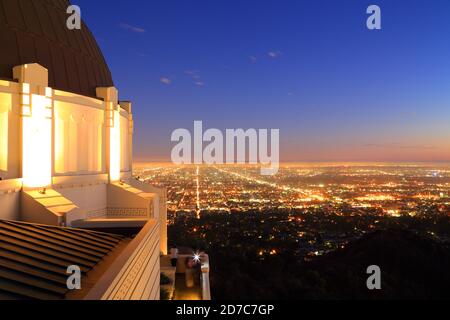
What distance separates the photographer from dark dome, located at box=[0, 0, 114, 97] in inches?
404

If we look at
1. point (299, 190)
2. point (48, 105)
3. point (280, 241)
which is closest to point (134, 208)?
point (48, 105)

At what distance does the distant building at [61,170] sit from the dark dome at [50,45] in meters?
0.03

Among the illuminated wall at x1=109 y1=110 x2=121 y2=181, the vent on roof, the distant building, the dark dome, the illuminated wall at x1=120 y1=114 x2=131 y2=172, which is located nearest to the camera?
the vent on roof

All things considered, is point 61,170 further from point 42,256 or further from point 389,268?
point 389,268

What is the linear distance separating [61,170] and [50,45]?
394cm

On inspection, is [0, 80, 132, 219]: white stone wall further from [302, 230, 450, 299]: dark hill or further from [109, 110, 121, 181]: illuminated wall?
[302, 230, 450, 299]: dark hill

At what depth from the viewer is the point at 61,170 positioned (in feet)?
34.5

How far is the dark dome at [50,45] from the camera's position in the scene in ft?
33.7

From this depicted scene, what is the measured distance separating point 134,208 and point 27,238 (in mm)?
7273

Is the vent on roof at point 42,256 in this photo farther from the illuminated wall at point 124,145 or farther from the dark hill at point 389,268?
the dark hill at point 389,268

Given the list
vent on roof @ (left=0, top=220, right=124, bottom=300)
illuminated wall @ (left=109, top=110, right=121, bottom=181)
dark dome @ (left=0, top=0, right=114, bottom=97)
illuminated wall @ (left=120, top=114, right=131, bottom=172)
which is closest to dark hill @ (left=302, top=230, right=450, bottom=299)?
illuminated wall @ (left=120, top=114, right=131, bottom=172)

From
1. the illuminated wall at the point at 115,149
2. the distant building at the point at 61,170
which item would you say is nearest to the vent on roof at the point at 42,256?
the distant building at the point at 61,170

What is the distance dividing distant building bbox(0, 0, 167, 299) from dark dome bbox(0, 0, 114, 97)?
0.03 m

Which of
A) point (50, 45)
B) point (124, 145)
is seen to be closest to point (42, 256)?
point (50, 45)
